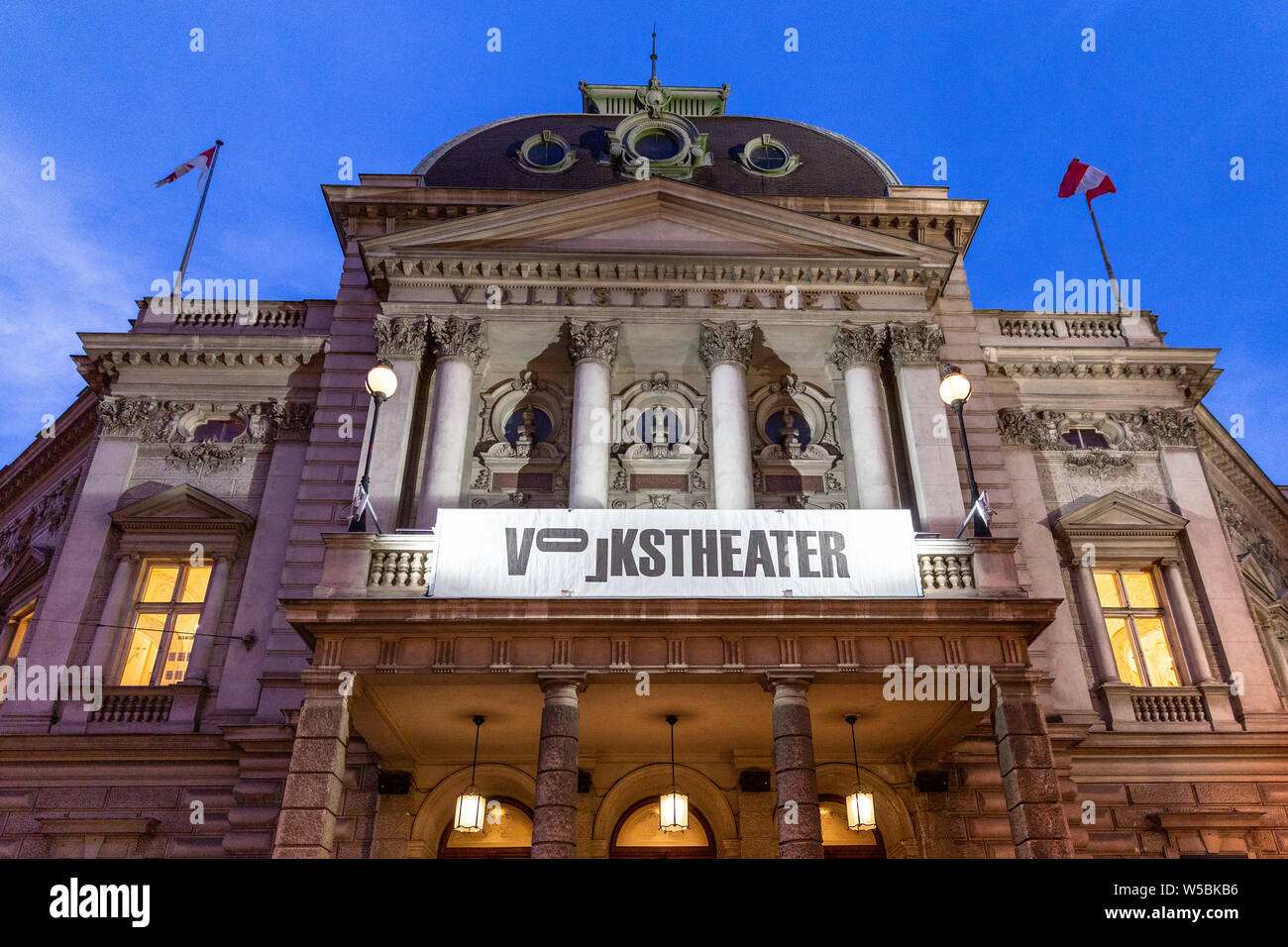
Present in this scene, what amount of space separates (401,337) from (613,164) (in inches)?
400

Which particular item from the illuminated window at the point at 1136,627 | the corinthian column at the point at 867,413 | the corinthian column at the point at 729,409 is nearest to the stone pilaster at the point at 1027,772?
the corinthian column at the point at 867,413

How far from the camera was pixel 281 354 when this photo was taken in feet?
82.5

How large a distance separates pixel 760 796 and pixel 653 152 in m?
19.7

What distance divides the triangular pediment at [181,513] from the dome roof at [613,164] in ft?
38.3

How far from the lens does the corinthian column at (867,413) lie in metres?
21.3

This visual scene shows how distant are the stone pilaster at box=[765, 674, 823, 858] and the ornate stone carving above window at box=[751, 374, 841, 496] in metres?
8.34

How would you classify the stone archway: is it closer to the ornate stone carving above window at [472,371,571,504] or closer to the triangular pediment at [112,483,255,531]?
the ornate stone carving above window at [472,371,571,504]

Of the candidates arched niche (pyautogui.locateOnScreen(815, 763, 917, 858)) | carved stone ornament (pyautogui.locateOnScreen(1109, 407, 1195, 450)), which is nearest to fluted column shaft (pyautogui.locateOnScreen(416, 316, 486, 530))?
arched niche (pyautogui.locateOnScreen(815, 763, 917, 858))

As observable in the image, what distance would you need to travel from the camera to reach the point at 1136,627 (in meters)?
22.7

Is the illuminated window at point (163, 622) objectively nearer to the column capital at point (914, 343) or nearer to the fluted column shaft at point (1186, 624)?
the column capital at point (914, 343)

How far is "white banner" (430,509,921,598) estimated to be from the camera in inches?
646

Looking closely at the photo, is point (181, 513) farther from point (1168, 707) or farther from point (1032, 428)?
point (1168, 707)
